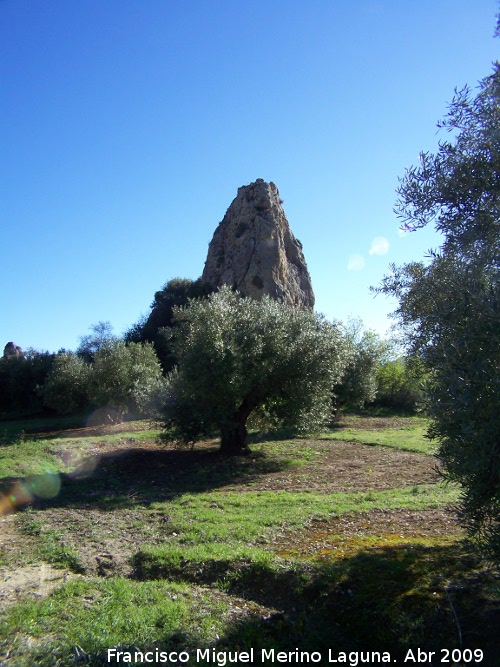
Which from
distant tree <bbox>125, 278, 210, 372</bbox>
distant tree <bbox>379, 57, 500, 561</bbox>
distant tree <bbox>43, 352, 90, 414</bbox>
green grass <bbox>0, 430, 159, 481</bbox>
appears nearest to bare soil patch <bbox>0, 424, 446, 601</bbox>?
green grass <bbox>0, 430, 159, 481</bbox>

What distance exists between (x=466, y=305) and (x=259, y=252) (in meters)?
44.2

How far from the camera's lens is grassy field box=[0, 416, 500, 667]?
18.0ft

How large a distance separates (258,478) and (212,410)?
12.1 ft

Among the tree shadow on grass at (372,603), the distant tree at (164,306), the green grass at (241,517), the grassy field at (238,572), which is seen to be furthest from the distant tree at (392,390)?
the tree shadow on grass at (372,603)

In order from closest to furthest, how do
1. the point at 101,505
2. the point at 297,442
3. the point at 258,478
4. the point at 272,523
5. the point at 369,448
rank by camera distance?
the point at 272,523 → the point at 101,505 → the point at 258,478 → the point at 369,448 → the point at 297,442

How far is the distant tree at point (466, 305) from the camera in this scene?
516 cm

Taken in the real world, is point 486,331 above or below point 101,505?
above

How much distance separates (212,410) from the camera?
1898 cm

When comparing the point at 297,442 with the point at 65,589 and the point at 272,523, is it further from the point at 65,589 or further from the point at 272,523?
the point at 65,589

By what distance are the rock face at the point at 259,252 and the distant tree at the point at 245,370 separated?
27202mm

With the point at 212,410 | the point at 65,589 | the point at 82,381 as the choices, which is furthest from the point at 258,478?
the point at 82,381

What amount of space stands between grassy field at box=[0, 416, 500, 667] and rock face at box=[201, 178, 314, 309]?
34.1 m

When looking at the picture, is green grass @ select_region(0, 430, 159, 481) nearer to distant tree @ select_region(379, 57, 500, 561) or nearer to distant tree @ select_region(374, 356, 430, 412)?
distant tree @ select_region(379, 57, 500, 561)

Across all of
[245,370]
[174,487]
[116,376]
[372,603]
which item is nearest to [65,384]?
[116,376]
